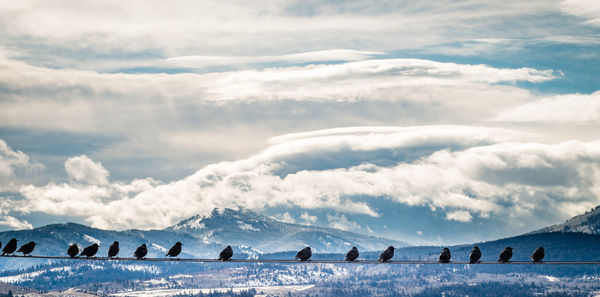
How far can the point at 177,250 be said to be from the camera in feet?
301

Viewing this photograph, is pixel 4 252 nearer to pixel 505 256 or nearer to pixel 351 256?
pixel 351 256

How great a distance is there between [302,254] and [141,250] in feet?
68.8

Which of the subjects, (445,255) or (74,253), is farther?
(74,253)

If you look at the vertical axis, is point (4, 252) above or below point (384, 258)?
above

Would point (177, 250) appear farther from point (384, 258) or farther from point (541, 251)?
point (541, 251)

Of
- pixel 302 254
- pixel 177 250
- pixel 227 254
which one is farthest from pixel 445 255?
pixel 177 250

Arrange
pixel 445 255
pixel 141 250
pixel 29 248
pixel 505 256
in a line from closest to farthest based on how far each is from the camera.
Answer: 1. pixel 505 256
2. pixel 445 255
3. pixel 141 250
4. pixel 29 248

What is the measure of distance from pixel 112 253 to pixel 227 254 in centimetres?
1615

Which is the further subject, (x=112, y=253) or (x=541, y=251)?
(x=112, y=253)

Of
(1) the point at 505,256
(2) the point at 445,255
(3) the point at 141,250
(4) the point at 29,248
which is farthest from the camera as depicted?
(4) the point at 29,248

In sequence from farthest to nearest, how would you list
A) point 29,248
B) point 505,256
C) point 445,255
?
point 29,248 < point 445,255 < point 505,256

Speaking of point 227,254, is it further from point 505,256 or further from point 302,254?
point 505,256

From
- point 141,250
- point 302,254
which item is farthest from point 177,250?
point 302,254

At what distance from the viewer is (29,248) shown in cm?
9725
